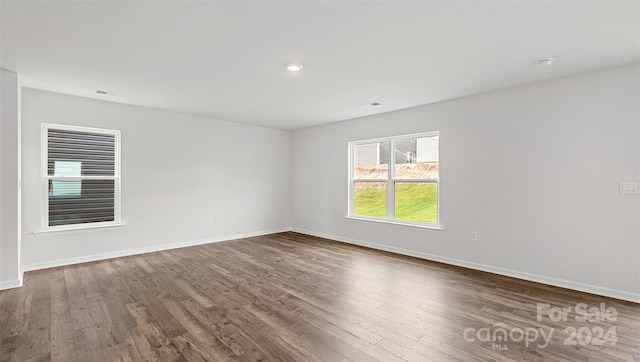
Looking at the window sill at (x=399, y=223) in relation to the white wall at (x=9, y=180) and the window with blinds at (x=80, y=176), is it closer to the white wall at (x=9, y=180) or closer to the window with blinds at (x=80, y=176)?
the window with blinds at (x=80, y=176)

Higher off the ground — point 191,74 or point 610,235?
point 191,74

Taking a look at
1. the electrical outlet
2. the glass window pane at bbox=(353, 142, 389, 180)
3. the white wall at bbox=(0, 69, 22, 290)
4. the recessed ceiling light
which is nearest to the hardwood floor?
the white wall at bbox=(0, 69, 22, 290)

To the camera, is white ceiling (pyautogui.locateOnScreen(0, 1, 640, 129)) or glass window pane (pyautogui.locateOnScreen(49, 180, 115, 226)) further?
glass window pane (pyautogui.locateOnScreen(49, 180, 115, 226))

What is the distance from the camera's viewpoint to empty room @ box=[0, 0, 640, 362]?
87.5 inches

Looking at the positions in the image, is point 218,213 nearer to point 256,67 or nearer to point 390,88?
point 256,67

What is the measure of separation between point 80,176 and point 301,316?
4.18m

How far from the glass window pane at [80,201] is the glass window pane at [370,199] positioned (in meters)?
4.32

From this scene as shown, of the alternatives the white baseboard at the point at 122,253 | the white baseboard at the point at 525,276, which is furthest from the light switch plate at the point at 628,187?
the white baseboard at the point at 122,253

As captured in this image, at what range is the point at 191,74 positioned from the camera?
3400mm

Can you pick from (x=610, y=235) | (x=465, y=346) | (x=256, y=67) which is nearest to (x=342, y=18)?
(x=256, y=67)

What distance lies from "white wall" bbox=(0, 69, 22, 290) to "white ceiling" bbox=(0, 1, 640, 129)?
312 millimetres

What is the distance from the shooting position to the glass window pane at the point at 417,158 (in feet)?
15.5

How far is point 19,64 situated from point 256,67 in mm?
2544

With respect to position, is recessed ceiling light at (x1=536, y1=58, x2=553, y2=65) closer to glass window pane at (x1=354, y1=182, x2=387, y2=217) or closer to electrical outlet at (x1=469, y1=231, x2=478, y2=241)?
electrical outlet at (x1=469, y1=231, x2=478, y2=241)
